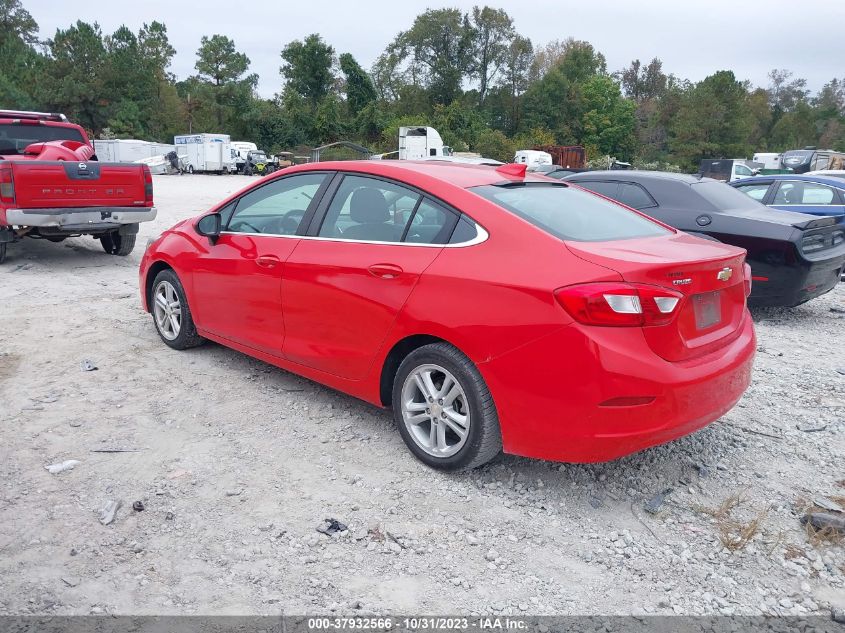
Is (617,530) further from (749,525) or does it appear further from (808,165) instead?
(808,165)

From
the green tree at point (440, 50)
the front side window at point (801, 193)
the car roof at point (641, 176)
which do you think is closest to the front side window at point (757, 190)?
the front side window at point (801, 193)

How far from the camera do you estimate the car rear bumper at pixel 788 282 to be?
681 centimetres

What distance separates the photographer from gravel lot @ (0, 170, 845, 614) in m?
2.76

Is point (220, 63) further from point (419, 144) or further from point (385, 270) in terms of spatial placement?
point (385, 270)

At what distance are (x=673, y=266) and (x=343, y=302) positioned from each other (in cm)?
181

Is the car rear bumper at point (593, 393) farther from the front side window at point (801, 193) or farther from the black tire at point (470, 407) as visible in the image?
the front side window at point (801, 193)

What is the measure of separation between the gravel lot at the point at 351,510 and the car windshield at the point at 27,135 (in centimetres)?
647

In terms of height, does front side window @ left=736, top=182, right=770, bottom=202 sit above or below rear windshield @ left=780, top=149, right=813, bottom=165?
below

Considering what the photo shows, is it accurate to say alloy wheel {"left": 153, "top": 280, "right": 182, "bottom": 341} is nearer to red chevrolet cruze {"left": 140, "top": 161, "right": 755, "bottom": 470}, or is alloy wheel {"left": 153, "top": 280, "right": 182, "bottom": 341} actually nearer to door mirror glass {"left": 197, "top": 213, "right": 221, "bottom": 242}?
door mirror glass {"left": 197, "top": 213, "right": 221, "bottom": 242}

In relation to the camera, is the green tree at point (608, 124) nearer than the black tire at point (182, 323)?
No

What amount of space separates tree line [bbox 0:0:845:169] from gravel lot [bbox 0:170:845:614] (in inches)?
2327

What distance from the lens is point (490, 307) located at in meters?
3.26

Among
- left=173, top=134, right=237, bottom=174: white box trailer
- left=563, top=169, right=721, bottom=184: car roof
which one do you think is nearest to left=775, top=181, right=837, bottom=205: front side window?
left=563, top=169, right=721, bottom=184: car roof

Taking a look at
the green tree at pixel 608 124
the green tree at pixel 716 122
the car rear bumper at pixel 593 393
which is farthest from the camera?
the green tree at pixel 608 124
